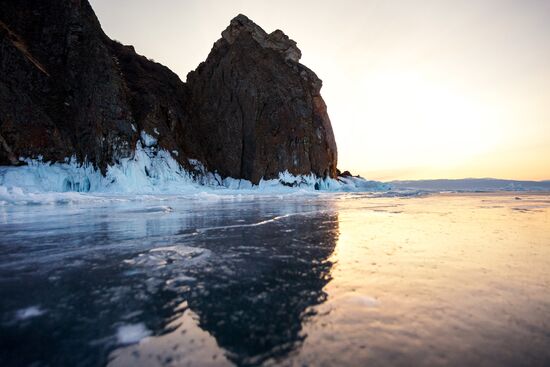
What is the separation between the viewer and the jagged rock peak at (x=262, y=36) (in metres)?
32.9

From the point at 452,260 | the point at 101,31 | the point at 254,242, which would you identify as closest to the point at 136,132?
the point at 101,31

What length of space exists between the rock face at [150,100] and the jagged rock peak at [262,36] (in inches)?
4.4

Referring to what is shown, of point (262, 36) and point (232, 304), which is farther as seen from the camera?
point (262, 36)

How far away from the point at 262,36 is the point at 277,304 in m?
36.2

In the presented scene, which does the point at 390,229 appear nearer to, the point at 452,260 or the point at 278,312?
the point at 452,260

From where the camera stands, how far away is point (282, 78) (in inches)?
1325

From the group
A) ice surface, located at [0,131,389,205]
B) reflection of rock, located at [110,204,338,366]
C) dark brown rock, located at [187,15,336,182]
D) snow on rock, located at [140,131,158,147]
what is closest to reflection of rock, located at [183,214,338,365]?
reflection of rock, located at [110,204,338,366]

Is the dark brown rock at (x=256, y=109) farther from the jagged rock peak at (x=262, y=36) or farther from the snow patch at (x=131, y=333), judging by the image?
the snow patch at (x=131, y=333)

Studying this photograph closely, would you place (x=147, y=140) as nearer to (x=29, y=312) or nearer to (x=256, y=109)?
(x=256, y=109)

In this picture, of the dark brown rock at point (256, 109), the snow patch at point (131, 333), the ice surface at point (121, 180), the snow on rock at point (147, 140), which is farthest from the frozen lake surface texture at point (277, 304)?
the dark brown rock at point (256, 109)

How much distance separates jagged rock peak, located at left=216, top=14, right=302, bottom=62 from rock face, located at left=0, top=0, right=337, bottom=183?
4.4 inches

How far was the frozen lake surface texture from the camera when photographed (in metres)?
1.09

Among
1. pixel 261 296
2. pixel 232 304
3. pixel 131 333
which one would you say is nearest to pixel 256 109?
pixel 261 296

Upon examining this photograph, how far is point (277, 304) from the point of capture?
158cm
